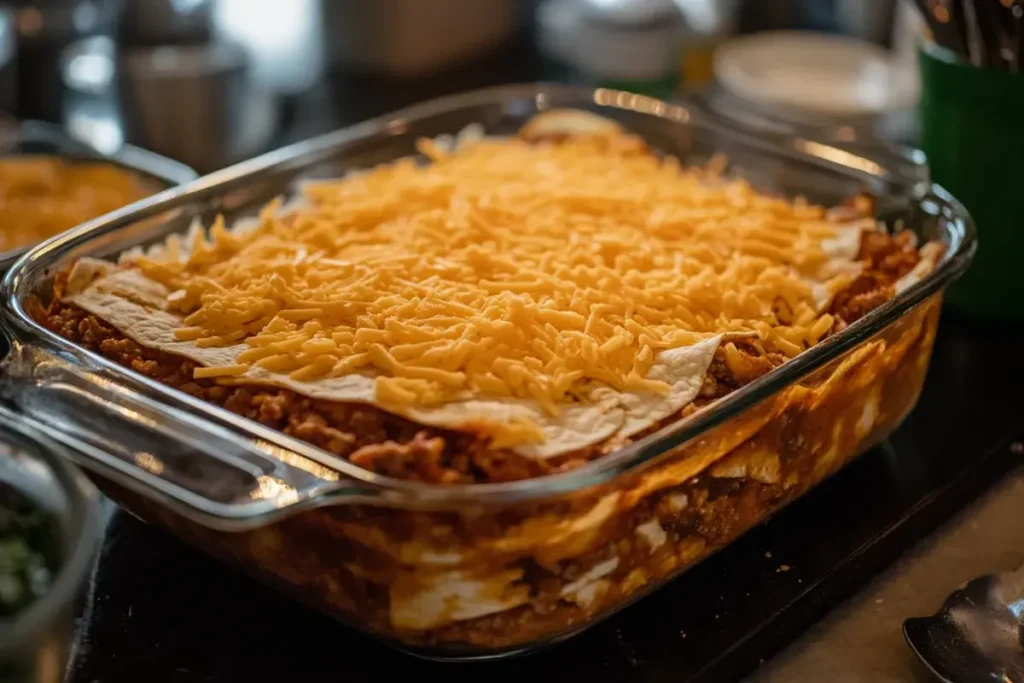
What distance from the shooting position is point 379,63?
2.03 meters

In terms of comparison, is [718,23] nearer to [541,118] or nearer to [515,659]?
[541,118]

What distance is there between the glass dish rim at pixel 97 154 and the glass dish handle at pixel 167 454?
2.07ft

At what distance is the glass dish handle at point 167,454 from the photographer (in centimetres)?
76

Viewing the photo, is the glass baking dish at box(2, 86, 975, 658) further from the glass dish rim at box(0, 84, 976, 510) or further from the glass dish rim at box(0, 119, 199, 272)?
the glass dish rim at box(0, 119, 199, 272)

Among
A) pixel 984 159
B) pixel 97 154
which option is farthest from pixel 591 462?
pixel 97 154

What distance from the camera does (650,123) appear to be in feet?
4.91

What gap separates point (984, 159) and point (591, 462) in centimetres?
74

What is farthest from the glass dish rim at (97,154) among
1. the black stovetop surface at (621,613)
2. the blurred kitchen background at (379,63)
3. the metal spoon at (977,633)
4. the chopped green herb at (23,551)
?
the metal spoon at (977,633)

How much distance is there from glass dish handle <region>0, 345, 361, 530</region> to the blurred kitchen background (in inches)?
34.7

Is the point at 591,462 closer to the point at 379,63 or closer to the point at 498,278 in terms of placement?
the point at 498,278

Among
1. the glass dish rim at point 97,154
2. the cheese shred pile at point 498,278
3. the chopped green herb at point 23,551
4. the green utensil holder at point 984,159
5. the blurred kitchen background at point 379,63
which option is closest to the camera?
the chopped green herb at point 23,551

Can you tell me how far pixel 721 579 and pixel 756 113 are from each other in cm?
96

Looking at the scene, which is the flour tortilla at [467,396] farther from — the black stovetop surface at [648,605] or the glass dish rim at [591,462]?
the black stovetop surface at [648,605]

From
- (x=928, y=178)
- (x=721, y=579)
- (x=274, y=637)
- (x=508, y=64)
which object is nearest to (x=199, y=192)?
(x=274, y=637)
